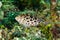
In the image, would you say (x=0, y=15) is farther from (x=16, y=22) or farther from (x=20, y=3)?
(x=20, y=3)

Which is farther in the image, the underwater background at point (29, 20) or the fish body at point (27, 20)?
the fish body at point (27, 20)

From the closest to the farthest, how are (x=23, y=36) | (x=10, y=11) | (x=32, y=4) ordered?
(x=23, y=36), (x=10, y=11), (x=32, y=4)

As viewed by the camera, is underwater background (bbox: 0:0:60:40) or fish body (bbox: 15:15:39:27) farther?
fish body (bbox: 15:15:39:27)

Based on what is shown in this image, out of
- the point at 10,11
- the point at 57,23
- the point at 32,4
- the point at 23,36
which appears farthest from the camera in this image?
the point at 32,4

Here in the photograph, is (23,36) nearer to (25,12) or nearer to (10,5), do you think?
(25,12)

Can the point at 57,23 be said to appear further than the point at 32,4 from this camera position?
No

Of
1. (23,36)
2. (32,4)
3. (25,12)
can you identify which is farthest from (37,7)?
(23,36)

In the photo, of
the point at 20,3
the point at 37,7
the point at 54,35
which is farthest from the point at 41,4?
the point at 54,35

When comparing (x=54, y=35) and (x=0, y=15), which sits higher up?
(x=0, y=15)
